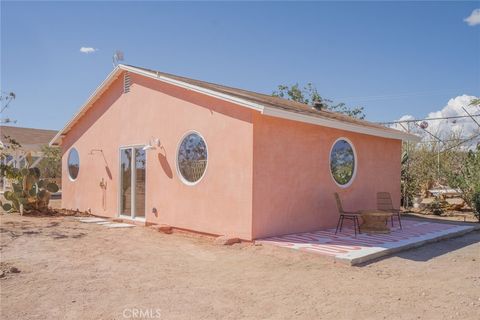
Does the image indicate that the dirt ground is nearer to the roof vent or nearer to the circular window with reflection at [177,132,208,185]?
the circular window with reflection at [177,132,208,185]

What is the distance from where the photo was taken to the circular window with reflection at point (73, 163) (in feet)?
50.3

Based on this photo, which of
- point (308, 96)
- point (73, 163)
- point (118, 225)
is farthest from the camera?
point (308, 96)

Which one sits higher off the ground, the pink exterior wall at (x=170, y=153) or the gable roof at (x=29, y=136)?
the gable roof at (x=29, y=136)

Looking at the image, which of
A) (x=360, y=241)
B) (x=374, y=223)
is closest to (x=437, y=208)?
(x=374, y=223)

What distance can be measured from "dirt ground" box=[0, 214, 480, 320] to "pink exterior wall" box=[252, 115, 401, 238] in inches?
46.7

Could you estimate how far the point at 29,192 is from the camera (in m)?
13.9

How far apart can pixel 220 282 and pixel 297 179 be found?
4.29 metres

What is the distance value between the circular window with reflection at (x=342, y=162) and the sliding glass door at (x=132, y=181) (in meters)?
5.49

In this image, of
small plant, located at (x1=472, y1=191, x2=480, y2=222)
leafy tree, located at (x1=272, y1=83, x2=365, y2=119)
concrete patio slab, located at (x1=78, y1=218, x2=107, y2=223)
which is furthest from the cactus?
leafy tree, located at (x1=272, y1=83, x2=365, y2=119)

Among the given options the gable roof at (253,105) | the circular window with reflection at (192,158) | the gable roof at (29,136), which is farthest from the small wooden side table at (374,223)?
the gable roof at (29,136)

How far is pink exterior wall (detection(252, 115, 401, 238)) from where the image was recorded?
8.83 meters

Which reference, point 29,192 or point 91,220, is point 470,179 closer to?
point 91,220

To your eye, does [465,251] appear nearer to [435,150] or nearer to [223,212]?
[223,212]

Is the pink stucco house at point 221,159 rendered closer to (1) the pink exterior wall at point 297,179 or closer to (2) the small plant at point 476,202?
(1) the pink exterior wall at point 297,179
